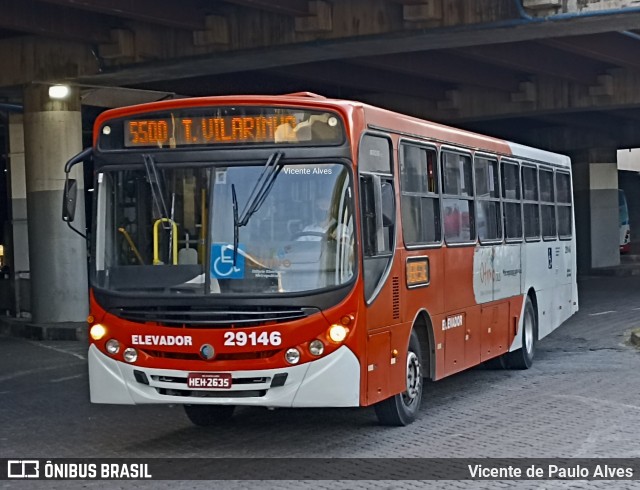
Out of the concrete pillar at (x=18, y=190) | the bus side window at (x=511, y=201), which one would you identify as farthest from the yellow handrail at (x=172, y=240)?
the concrete pillar at (x=18, y=190)

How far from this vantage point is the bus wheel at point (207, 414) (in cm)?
Result: 1141

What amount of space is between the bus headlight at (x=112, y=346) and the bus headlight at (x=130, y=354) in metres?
0.08

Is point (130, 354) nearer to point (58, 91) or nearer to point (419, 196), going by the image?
point (419, 196)

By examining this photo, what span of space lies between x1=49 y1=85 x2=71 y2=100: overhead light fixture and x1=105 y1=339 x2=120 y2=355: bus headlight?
1351 centimetres

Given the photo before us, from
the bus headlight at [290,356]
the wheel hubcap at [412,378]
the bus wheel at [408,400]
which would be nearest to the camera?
the bus headlight at [290,356]

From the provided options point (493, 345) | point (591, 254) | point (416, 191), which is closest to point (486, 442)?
point (416, 191)

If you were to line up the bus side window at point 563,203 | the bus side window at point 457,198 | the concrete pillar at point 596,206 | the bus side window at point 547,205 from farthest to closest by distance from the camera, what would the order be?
the concrete pillar at point 596,206 < the bus side window at point 563,203 < the bus side window at point 547,205 < the bus side window at point 457,198

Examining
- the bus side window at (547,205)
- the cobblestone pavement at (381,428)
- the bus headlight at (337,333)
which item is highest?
the bus side window at (547,205)

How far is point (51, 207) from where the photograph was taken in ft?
75.3

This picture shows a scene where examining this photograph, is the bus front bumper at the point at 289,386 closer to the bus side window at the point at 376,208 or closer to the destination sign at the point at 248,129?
the bus side window at the point at 376,208

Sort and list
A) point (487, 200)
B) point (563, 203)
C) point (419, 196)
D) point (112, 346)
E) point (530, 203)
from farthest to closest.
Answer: point (563, 203) < point (530, 203) < point (487, 200) < point (419, 196) < point (112, 346)

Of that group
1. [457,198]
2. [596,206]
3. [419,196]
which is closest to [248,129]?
[419,196]

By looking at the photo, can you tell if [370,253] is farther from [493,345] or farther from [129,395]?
[493,345]

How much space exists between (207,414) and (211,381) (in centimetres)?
186
